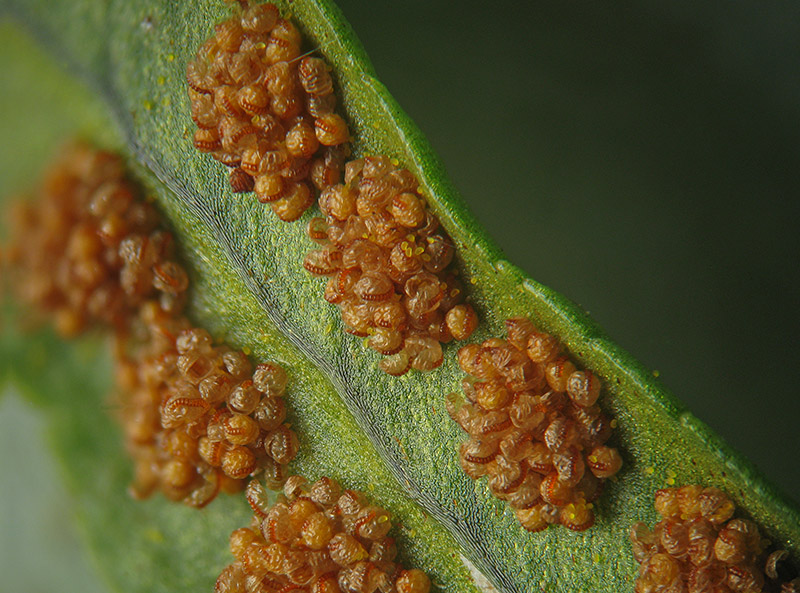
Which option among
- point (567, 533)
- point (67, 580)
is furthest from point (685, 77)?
point (67, 580)

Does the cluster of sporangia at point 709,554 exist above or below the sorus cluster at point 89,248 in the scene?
below

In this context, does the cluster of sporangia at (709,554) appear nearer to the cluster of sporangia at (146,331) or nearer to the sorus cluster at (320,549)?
the sorus cluster at (320,549)

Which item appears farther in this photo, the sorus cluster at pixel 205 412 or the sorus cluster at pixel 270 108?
the sorus cluster at pixel 205 412

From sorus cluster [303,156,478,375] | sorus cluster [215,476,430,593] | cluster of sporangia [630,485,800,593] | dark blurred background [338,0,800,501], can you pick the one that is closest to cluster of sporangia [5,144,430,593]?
sorus cluster [215,476,430,593]

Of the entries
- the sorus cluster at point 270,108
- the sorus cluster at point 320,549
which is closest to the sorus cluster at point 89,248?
the sorus cluster at point 270,108

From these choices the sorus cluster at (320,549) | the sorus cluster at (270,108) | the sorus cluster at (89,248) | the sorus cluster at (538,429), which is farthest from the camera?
the sorus cluster at (89,248)

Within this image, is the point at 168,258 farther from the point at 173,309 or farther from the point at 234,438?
the point at 234,438
